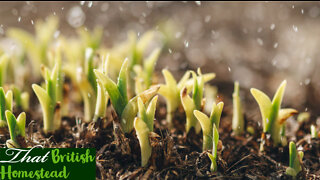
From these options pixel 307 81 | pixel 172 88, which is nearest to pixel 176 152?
pixel 172 88

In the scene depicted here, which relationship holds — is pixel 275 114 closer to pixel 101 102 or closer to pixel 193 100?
pixel 193 100

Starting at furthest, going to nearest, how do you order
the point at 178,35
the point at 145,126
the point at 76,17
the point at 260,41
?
the point at 76,17 < the point at 178,35 < the point at 260,41 < the point at 145,126

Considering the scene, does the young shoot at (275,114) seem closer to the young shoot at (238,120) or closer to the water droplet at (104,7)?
the young shoot at (238,120)

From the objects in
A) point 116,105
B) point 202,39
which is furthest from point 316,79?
point 116,105

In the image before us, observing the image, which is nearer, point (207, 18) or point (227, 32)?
point (227, 32)

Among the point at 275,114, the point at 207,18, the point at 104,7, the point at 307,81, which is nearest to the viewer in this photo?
the point at 275,114

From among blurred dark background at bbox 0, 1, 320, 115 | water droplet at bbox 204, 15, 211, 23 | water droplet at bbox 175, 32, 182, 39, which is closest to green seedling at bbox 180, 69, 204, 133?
blurred dark background at bbox 0, 1, 320, 115

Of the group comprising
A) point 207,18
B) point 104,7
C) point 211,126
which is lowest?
point 211,126
